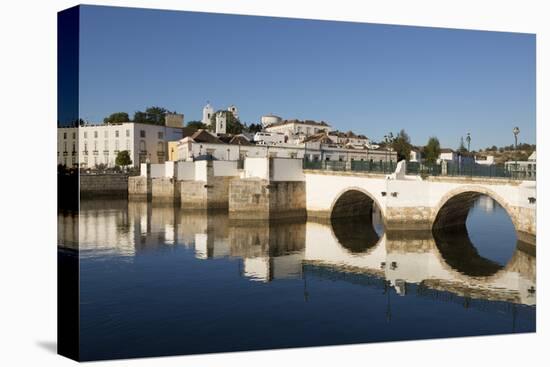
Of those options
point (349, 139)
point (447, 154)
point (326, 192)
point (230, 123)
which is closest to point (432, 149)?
point (447, 154)

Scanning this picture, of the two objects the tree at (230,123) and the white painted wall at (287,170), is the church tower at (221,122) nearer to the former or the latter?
the tree at (230,123)

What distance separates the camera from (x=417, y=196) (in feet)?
57.5

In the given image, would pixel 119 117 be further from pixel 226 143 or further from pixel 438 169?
pixel 438 169

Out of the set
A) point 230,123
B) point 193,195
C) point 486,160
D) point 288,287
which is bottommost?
point 288,287

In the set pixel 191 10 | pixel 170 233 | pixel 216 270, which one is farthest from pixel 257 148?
Result: pixel 191 10

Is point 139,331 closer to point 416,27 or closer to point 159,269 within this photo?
point 159,269

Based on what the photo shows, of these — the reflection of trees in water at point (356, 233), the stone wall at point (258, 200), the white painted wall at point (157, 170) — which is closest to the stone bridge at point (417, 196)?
the reflection of trees in water at point (356, 233)

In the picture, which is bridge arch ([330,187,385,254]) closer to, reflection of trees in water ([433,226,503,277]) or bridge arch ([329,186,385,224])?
bridge arch ([329,186,385,224])

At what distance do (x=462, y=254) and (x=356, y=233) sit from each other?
4.78m

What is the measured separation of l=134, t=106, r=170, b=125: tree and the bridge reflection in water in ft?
50.9

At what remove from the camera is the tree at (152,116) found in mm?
38519

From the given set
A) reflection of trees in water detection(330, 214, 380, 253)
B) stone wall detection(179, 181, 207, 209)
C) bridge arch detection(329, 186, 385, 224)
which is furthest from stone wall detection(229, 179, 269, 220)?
stone wall detection(179, 181, 207, 209)

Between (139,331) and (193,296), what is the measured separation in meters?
2.30

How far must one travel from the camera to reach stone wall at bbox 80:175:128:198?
32.4 meters
